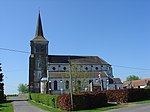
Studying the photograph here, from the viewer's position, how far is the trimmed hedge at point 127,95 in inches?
1337

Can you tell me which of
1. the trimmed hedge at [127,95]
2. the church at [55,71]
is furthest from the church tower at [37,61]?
the trimmed hedge at [127,95]

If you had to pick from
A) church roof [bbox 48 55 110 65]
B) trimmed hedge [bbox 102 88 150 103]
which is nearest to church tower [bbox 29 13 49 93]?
church roof [bbox 48 55 110 65]

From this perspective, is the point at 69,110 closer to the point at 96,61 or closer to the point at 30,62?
the point at 30,62

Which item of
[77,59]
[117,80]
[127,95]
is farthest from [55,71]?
[127,95]

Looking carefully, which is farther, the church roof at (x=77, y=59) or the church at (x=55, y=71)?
the church roof at (x=77, y=59)

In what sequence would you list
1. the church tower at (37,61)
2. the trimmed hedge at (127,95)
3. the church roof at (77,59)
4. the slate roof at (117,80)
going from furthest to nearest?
1. the church roof at (77,59)
2. the slate roof at (117,80)
3. the church tower at (37,61)
4. the trimmed hedge at (127,95)

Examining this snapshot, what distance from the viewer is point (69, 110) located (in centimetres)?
2627

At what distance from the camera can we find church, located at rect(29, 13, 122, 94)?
3127 inches

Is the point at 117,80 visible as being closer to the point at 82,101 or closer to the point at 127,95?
the point at 127,95

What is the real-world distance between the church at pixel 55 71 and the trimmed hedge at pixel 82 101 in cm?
4510

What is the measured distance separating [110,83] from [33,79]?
992 inches

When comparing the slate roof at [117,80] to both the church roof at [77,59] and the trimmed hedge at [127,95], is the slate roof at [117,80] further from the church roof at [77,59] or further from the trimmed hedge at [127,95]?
the trimmed hedge at [127,95]

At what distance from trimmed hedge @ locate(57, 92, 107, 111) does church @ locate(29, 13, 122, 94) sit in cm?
4510

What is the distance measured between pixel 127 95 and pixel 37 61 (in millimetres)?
53822
